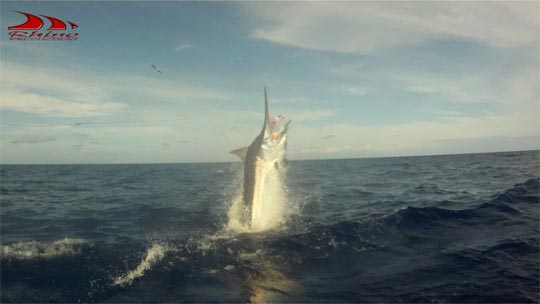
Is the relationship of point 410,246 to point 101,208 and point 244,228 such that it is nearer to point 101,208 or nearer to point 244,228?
point 244,228

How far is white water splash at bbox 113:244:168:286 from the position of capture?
22.8ft

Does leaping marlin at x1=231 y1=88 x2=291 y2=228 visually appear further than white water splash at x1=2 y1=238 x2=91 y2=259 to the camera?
Yes

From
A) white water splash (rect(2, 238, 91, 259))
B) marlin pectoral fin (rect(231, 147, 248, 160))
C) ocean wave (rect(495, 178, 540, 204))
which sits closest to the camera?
white water splash (rect(2, 238, 91, 259))

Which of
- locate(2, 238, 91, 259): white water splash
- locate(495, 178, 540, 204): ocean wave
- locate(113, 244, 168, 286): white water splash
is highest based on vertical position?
locate(495, 178, 540, 204): ocean wave

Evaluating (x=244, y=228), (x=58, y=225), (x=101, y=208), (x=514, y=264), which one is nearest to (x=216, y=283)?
(x=244, y=228)

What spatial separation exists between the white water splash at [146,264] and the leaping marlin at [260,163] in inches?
112

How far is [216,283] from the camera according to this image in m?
6.86

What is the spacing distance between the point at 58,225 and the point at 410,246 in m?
11.7

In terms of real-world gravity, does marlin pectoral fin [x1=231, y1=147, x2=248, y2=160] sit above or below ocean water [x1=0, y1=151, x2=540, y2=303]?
above

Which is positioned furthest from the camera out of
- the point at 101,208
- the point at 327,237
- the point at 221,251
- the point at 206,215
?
the point at 101,208

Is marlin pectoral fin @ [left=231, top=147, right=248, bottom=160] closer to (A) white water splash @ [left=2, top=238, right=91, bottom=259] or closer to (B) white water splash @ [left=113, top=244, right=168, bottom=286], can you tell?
(B) white water splash @ [left=113, top=244, right=168, bottom=286]

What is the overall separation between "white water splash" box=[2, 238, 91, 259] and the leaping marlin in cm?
476

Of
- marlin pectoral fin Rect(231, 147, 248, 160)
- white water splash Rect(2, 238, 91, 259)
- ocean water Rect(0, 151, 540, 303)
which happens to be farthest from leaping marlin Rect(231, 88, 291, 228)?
white water splash Rect(2, 238, 91, 259)

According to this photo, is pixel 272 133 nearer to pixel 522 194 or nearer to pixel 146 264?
pixel 146 264
